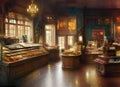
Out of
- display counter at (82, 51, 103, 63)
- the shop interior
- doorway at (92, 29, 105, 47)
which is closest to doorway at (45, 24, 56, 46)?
the shop interior

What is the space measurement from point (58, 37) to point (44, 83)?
40.1ft

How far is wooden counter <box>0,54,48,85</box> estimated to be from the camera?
289 inches

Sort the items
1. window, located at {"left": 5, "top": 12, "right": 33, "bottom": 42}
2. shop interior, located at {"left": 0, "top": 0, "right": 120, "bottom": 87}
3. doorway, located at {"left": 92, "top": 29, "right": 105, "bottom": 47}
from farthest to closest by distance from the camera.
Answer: doorway, located at {"left": 92, "top": 29, "right": 105, "bottom": 47} → window, located at {"left": 5, "top": 12, "right": 33, "bottom": 42} → shop interior, located at {"left": 0, "top": 0, "right": 120, "bottom": 87}

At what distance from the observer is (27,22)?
48.2 feet

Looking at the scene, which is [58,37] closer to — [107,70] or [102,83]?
[107,70]

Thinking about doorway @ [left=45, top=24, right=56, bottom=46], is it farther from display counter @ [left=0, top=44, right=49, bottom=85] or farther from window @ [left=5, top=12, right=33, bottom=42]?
display counter @ [left=0, top=44, right=49, bottom=85]

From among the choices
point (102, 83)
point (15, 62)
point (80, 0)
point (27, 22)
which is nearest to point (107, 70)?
point (102, 83)

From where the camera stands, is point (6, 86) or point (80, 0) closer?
point (6, 86)

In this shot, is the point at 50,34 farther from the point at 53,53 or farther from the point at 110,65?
the point at 110,65

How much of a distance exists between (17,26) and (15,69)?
568cm


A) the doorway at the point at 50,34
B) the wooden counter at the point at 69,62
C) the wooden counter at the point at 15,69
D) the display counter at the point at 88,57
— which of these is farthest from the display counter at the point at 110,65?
the doorway at the point at 50,34

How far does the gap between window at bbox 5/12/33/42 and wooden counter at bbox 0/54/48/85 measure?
2452 mm

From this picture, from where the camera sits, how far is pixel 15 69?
7.98 meters

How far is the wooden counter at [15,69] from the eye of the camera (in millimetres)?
7348
